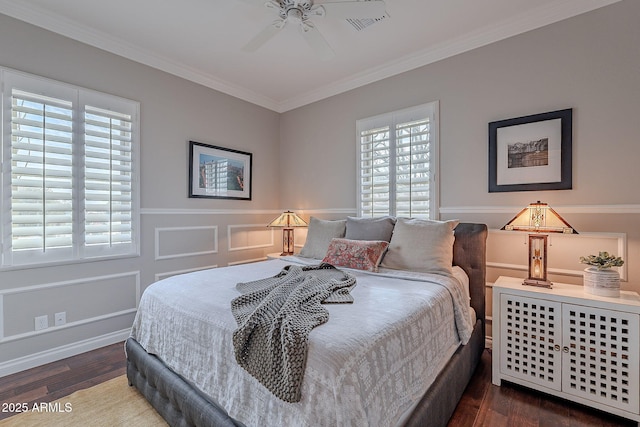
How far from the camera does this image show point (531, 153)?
2.41m

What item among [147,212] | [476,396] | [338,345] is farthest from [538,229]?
[147,212]

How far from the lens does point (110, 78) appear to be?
A: 2740 mm

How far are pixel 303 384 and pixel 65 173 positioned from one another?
267cm

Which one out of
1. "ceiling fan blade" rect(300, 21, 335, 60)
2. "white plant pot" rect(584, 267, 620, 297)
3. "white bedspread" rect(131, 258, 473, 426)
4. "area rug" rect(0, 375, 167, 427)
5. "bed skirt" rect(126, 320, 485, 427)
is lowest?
"area rug" rect(0, 375, 167, 427)

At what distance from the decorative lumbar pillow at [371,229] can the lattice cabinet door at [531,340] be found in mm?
1000

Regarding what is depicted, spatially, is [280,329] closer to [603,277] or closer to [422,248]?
[422,248]

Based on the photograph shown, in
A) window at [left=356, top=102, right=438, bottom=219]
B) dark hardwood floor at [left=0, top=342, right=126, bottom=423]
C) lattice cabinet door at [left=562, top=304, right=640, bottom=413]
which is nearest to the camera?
lattice cabinet door at [left=562, top=304, right=640, bottom=413]

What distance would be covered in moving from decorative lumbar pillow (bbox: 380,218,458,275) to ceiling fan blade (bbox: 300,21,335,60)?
5.08 feet

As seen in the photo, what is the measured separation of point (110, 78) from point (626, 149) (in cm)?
416

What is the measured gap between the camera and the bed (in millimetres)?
1024

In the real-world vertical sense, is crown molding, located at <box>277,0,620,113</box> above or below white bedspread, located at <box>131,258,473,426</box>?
above

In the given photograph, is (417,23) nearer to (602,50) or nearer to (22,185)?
(602,50)

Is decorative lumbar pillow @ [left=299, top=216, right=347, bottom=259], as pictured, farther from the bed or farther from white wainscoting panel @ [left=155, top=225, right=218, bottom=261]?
white wainscoting panel @ [left=155, top=225, right=218, bottom=261]

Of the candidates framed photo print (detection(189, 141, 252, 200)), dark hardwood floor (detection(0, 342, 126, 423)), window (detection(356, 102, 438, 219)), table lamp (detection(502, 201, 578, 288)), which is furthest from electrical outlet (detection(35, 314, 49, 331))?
table lamp (detection(502, 201, 578, 288))
